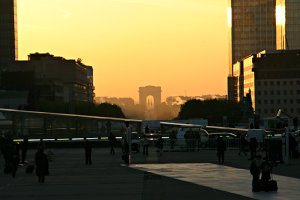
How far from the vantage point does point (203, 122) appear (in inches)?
4929

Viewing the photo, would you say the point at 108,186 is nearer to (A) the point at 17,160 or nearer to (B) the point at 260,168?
(B) the point at 260,168

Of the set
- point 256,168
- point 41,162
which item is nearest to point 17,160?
point 41,162

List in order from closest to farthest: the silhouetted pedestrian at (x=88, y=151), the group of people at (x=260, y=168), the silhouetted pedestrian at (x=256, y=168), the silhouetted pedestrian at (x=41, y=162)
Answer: the group of people at (x=260, y=168) < the silhouetted pedestrian at (x=256, y=168) < the silhouetted pedestrian at (x=41, y=162) < the silhouetted pedestrian at (x=88, y=151)

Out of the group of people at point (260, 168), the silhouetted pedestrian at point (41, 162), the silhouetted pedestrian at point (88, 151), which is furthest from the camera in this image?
the silhouetted pedestrian at point (88, 151)

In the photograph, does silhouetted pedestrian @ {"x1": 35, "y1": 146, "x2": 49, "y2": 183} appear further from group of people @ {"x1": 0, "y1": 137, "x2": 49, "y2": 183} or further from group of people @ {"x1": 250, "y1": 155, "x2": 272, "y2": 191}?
group of people @ {"x1": 250, "y1": 155, "x2": 272, "y2": 191}

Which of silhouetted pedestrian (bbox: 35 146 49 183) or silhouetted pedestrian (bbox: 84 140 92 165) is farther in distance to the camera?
silhouetted pedestrian (bbox: 84 140 92 165)

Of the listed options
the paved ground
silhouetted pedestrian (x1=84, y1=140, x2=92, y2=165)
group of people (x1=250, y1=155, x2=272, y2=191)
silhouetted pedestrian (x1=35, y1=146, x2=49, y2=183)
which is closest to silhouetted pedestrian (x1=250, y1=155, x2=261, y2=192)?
group of people (x1=250, y1=155, x2=272, y2=191)

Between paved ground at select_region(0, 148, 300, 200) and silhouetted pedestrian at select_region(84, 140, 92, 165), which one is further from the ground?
silhouetted pedestrian at select_region(84, 140, 92, 165)

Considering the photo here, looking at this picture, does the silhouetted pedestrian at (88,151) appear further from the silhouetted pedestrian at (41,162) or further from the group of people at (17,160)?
the silhouetted pedestrian at (41,162)

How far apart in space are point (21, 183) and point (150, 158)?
22284 mm

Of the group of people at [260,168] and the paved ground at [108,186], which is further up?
the group of people at [260,168]

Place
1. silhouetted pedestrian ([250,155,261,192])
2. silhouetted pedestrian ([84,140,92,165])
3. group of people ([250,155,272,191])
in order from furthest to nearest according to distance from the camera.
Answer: silhouetted pedestrian ([84,140,92,165])
silhouetted pedestrian ([250,155,261,192])
group of people ([250,155,272,191])

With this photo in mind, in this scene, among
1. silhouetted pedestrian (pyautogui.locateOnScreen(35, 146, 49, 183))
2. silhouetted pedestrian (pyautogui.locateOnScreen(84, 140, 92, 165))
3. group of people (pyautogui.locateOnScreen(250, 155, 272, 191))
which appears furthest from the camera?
silhouetted pedestrian (pyautogui.locateOnScreen(84, 140, 92, 165))

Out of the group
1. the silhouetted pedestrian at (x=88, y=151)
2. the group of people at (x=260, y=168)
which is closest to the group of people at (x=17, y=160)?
the silhouetted pedestrian at (x=88, y=151)
